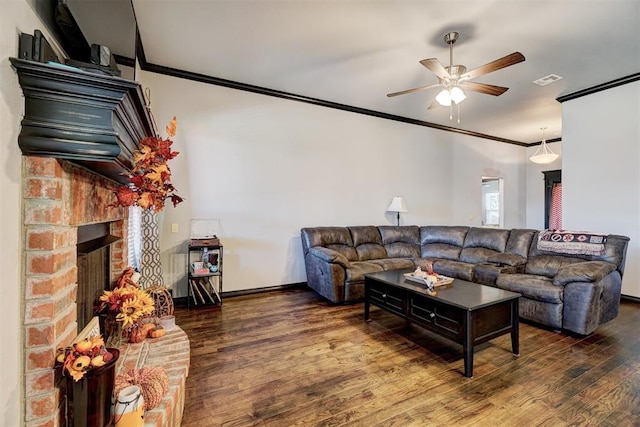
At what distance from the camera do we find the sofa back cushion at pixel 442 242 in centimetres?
485

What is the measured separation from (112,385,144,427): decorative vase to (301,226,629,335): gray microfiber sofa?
2.64 meters

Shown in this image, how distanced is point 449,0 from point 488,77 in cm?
190

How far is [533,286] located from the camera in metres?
3.15

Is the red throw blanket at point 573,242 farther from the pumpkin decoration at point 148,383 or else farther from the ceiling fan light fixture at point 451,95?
the pumpkin decoration at point 148,383

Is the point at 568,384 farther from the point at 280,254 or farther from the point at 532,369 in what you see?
the point at 280,254

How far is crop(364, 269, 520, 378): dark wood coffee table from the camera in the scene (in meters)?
2.28

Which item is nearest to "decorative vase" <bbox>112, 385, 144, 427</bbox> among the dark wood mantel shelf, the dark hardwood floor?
the dark hardwood floor

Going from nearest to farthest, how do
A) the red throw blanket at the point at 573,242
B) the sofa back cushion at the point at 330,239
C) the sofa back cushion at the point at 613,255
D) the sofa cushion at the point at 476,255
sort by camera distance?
1. the sofa back cushion at the point at 613,255
2. the red throw blanket at the point at 573,242
3. the sofa cushion at the point at 476,255
4. the sofa back cushion at the point at 330,239

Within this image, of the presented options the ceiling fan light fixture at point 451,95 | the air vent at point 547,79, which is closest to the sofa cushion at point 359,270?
the ceiling fan light fixture at point 451,95

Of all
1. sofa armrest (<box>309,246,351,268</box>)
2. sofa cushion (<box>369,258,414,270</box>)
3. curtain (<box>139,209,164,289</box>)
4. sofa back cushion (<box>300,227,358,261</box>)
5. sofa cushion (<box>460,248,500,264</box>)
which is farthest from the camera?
sofa back cushion (<box>300,227,358,261</box>)

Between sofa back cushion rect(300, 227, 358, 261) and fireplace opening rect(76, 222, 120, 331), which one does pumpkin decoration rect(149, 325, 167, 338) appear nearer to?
fireplace opening rect(76, 222, 120, 331)

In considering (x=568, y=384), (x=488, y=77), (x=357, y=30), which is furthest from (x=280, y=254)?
(x=488, y=77)

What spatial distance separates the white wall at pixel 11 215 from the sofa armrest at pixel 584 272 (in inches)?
158

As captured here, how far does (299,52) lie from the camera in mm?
3416
